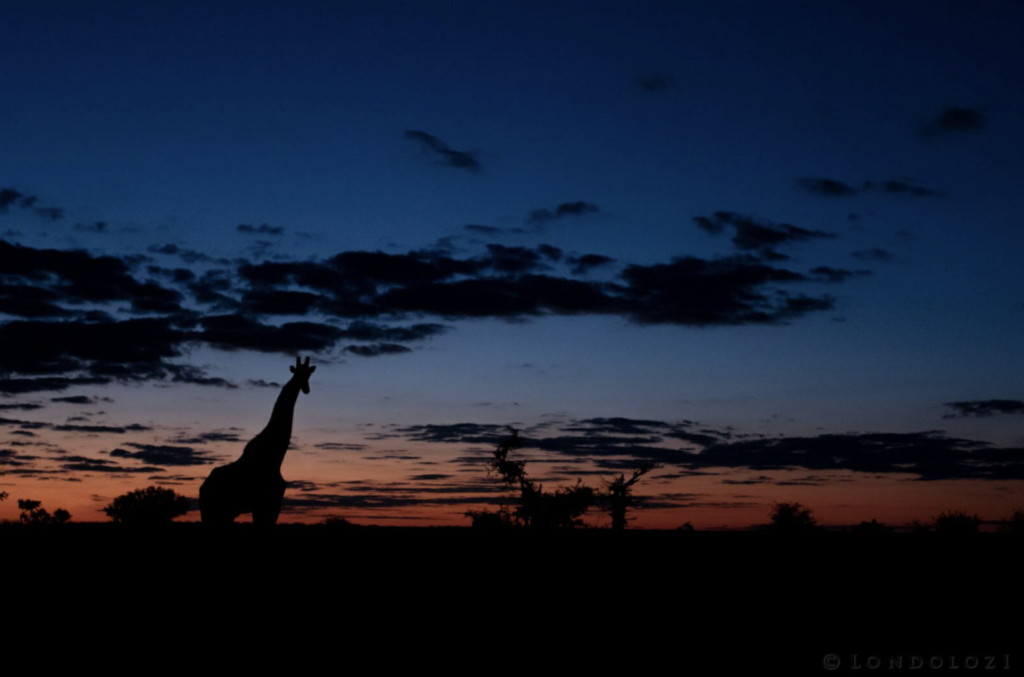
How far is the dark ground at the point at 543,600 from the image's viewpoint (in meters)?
9.25

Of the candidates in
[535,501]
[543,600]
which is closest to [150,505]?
[535,501]

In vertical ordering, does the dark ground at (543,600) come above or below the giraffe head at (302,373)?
below

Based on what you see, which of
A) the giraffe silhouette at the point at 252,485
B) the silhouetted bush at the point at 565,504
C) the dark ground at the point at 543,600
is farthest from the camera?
the silhouetted bush at the point at 565,504

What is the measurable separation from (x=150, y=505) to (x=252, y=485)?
39.3m

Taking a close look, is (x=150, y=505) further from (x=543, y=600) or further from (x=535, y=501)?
(x=543, y=600)

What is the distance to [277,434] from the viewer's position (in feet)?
50.0

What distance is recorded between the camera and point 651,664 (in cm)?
902

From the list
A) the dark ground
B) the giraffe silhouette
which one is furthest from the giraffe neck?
the dark ground

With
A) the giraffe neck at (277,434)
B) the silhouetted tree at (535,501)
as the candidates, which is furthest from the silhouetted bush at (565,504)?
the giraffe neck at (277,434)

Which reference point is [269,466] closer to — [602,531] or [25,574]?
[25,574]

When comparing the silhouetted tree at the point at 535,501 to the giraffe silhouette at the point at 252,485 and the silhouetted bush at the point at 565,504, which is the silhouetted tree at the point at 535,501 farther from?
the giraffe silhouette at the point at 252,485

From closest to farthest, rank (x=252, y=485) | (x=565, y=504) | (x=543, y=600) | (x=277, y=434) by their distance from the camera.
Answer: (x=543, y=600) → (x=252, y=485) → (x=277, y=434) → (x=565, y=504)

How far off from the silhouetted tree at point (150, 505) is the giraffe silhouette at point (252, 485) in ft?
120

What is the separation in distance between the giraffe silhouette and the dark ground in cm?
40
